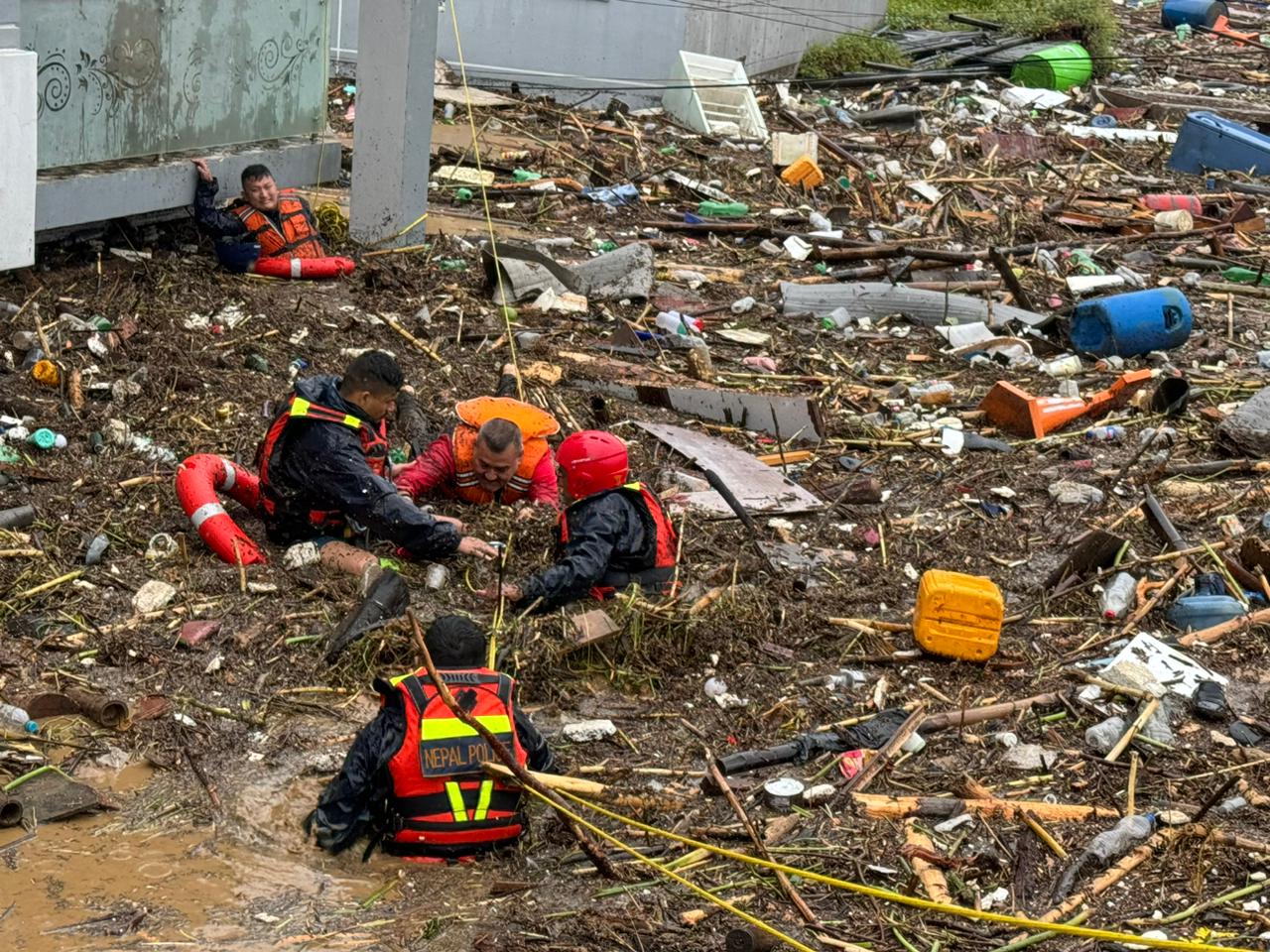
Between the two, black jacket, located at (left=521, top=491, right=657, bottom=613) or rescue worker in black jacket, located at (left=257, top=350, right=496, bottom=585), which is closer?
black jacket, located at (left=521, top=491, right=657, bottom=613)

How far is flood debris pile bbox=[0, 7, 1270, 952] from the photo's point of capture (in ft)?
16.7

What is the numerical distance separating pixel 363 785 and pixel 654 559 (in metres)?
2.27

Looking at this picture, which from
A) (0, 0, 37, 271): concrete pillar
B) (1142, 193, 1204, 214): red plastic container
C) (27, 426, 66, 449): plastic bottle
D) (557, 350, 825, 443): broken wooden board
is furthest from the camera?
(1142, 193, 1204, 214): red plastic container

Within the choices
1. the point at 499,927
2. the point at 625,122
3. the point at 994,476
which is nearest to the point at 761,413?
the point at 994,476

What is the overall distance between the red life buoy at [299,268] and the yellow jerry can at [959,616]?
19.0 ft

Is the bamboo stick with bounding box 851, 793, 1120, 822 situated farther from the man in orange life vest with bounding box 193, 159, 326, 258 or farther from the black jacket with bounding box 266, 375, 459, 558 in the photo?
the man in orange life vest with bounding box 193, 159, 326, 258

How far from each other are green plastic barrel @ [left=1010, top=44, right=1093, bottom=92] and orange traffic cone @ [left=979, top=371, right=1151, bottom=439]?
14409 millimetres

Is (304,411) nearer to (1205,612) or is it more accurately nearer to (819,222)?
(1205,612)

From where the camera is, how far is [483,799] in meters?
5.10

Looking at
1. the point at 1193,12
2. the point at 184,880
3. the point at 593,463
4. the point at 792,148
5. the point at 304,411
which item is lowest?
the point at 184,880

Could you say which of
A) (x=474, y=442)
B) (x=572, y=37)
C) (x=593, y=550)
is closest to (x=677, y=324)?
(x=474, y=442)

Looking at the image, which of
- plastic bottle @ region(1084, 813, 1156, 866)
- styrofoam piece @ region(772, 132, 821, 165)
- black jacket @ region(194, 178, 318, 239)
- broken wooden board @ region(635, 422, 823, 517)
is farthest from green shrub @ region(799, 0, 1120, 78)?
plastic bottle @ region(1084, 813, 1156, 866)

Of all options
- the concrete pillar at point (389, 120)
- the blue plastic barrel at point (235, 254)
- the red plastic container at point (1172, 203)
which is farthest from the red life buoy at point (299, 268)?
the red plastic container at point (1172, 203)

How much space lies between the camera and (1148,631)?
7074 mm
